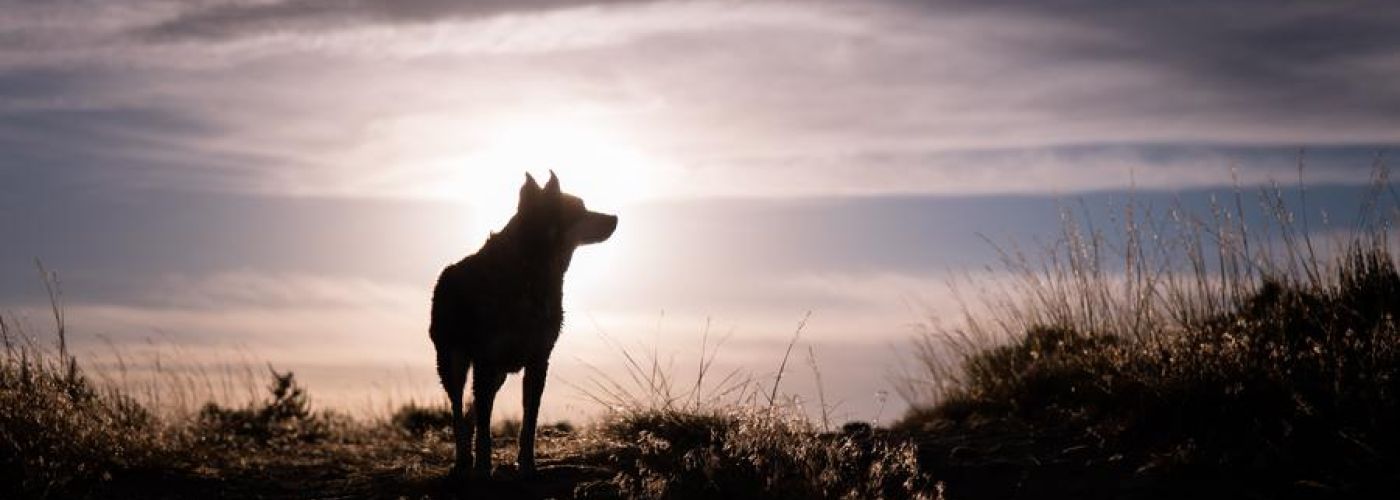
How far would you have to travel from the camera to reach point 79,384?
12.2m

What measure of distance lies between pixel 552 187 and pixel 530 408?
1.46m

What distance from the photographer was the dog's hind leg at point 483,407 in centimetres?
853

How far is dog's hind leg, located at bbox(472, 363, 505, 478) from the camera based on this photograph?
8.53 m

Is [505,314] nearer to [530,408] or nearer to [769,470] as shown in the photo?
[530,408]

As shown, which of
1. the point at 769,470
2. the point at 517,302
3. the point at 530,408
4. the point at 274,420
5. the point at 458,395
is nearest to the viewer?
the point at 769,470

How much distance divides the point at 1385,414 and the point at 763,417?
3622 millimetres

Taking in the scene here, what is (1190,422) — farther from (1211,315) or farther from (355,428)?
(355,428)

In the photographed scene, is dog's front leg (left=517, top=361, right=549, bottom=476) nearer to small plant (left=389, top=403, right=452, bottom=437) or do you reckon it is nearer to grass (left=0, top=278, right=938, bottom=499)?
grass (left=0, top=278, right=938, bottom=499)

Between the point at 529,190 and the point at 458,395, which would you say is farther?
the point at 458,395

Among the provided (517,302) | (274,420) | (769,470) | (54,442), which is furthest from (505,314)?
(274,420)

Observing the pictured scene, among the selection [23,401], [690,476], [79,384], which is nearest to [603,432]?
[690,476]

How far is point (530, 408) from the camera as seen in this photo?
28.4 ft

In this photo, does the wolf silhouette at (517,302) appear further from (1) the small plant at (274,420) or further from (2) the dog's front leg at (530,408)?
(1) the small plant at (274,420)

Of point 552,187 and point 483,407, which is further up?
point 552,187
